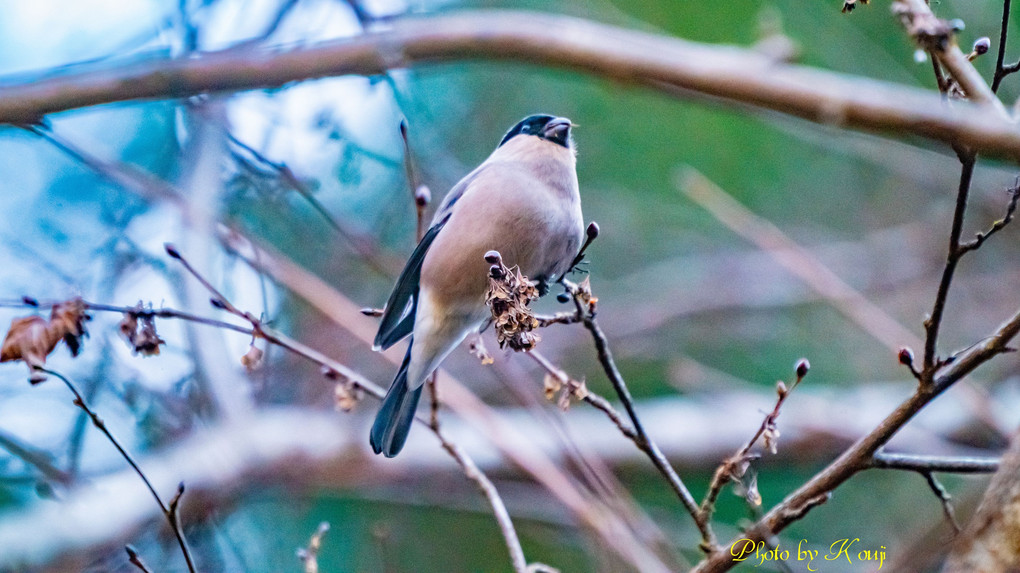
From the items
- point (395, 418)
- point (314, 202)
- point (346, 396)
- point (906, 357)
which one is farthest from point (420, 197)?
point (906, 357)

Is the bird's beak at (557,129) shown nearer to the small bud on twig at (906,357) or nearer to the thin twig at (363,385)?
the thin twig at (363,385)

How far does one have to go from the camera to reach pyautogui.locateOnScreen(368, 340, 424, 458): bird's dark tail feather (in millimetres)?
2109

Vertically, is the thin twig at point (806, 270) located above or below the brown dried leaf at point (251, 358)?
above

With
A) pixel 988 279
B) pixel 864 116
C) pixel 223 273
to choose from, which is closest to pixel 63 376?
pixel 223 273

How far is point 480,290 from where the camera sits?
2223 mm

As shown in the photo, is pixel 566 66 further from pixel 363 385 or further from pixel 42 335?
pixel 42 335

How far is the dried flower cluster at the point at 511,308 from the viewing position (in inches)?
63.9

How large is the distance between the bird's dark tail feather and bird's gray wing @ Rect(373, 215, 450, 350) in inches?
3.6

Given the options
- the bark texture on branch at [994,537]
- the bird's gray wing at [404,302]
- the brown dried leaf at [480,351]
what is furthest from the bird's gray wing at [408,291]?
the bark texture on branch at [994,537]

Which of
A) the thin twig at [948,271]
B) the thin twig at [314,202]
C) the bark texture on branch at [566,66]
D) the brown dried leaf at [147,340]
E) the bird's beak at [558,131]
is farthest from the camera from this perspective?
the bird's beak at [558,131]

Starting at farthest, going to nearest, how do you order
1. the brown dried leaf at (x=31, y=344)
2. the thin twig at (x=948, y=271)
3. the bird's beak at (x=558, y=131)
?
the bird's beak at (x=558, y=131) < the brown dried leaf at (x=31, y=344) < the thin twig at (x=948, y=271)

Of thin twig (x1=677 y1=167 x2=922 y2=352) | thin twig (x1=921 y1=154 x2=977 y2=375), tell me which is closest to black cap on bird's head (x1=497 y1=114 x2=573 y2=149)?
thin twig (x1=677 y1=167 x2=922 y2=352)

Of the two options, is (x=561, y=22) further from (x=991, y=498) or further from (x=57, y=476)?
(x=57, y=476)

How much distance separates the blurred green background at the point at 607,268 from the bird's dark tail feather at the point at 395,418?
0.54 meters
